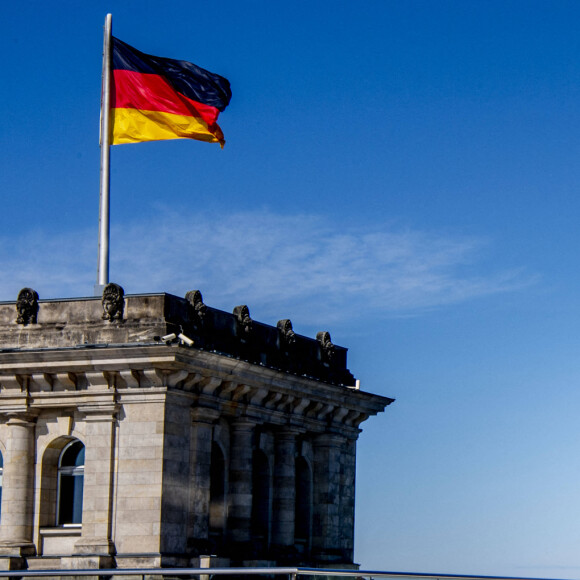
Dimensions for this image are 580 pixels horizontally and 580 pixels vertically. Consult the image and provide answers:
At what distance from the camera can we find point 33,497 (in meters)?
42.1

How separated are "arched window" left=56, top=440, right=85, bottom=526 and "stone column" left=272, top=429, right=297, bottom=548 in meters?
7.93

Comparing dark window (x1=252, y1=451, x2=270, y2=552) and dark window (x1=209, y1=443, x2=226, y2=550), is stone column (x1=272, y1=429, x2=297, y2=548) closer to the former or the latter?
dark window (x1=252, y1=451, x2=270, y2=552)

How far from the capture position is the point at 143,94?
4669 centimetres

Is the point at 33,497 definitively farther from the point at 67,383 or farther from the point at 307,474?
the point at 307,474

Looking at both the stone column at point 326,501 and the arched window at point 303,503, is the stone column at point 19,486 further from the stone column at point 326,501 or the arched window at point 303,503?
the stone column at point 326,501

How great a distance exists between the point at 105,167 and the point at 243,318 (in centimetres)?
698

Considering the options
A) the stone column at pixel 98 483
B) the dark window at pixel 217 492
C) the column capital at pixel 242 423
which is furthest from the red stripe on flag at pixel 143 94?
the dark window at pixel 217 492

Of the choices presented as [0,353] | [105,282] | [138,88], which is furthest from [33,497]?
[138,88]

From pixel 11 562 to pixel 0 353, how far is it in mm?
6450

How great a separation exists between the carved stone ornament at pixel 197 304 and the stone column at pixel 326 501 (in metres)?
9.22

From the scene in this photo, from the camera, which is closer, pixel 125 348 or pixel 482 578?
pixel 482 578

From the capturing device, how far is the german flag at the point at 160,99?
4641 cm

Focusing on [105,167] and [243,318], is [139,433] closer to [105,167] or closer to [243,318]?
[243,318]

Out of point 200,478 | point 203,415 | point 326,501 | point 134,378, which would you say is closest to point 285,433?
point 326,501
